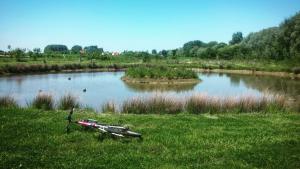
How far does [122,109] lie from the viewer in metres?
15.8

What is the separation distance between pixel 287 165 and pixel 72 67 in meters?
54.9

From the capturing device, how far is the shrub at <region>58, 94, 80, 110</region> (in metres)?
16.0

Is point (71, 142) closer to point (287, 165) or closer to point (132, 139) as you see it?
point (132, 139)

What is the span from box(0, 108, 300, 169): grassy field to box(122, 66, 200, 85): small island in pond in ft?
96.3

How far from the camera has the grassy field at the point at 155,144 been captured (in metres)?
8.01

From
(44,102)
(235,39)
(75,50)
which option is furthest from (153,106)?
(235,39)

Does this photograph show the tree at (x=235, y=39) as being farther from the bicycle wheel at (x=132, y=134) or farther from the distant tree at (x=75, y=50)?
the bicycle wheel at (x=132, y=134)

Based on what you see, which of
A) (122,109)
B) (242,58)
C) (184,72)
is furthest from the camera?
(242,58)

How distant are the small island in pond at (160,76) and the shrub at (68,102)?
2525 cm

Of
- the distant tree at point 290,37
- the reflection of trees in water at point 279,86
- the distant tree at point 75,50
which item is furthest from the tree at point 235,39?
the reflection of trees in water at point 279,86

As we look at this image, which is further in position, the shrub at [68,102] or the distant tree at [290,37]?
the distant tree at [290,37]

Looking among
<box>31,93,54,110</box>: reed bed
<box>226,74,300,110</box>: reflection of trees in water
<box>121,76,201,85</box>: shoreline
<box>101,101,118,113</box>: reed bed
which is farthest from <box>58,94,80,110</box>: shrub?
<box>121,76,201,85</box>: shoreline

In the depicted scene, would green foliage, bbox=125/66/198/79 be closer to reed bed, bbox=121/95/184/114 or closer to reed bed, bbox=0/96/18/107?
reed bed, bbox=121/95/184/114

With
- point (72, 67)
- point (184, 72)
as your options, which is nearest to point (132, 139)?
point (184, 72)
